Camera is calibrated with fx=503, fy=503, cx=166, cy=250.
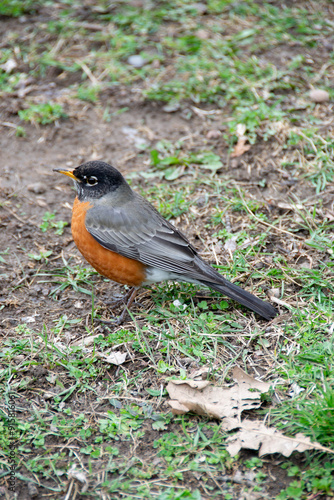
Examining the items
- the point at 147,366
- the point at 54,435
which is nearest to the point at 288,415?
the point at 147,366

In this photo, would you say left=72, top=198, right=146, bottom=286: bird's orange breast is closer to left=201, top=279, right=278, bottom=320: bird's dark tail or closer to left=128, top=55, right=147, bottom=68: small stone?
left=201, top=279, right=278, bottom=320: bird's dark tail

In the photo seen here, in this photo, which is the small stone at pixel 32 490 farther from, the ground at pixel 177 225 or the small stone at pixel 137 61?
the small stone at pixel 137 61

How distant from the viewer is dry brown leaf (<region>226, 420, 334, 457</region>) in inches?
122

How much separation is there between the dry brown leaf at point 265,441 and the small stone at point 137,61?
18.5 feet

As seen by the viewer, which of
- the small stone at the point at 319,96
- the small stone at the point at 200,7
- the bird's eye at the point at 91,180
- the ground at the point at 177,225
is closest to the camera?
the ground at the point at 177,225

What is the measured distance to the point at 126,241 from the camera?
15.1 ft

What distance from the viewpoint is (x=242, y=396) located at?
11.5 ft

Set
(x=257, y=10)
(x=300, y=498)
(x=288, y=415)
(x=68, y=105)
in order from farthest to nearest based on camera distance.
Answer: (x=257, y=10), (x=68, y=105), (x=288, y=415), (x=300, y=498)

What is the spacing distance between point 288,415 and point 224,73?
5014 mm

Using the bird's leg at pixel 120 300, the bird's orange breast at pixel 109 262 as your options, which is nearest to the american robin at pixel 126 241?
the bird's orange breast at pixel 109 262

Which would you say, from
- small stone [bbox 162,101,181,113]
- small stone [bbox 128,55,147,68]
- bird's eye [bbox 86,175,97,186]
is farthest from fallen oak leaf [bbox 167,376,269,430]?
small stone [bbox 128,55,147,68]

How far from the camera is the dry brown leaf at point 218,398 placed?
340 cm

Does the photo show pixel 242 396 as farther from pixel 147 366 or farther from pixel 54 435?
pixel 54 435

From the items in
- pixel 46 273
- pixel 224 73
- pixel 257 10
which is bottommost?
pixel 46 273
